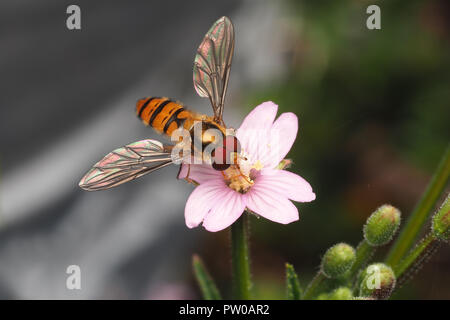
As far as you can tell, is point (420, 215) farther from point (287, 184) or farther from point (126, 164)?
point (126, 164)

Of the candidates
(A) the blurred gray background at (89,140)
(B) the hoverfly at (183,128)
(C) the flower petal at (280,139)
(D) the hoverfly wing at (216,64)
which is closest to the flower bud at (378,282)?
(C) the flower petal at (280,139)

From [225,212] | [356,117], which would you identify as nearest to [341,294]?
[225,212]

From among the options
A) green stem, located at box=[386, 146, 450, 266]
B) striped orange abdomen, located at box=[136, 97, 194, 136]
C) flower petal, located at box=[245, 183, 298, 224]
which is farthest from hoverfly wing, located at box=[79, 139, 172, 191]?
green stem, located at box=[386, 146, 450, 266]

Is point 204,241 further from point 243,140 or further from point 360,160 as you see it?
point 243,140

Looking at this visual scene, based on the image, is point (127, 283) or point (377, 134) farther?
point (127, 283)

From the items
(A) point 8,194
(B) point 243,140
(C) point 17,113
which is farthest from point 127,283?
(B) point 243,140

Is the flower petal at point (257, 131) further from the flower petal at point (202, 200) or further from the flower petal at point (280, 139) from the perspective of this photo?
the flower petal at point (202, 200)
